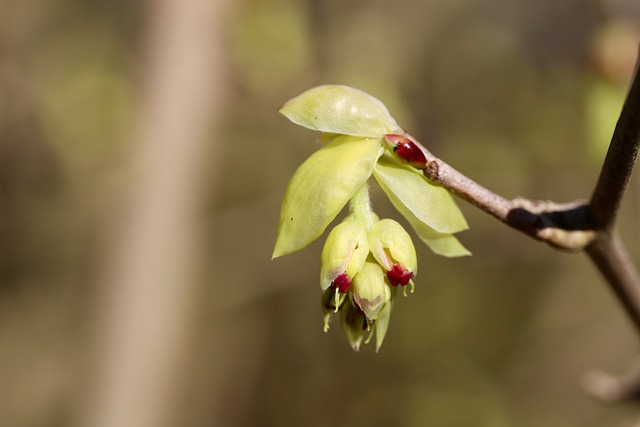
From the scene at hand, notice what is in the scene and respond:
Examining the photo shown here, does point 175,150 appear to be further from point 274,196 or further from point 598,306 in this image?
point 598,306

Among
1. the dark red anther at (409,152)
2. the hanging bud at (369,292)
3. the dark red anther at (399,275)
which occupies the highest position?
the dark red anther at (409,152)

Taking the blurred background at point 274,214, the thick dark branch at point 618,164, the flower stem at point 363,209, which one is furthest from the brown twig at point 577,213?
the blurred background at point 274,214

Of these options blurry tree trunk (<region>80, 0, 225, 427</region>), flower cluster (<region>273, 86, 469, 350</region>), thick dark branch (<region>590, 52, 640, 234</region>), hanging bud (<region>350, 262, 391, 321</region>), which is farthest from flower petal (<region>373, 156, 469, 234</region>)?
blurry tree trunk (<region>80, 0, 225, 427</region>)

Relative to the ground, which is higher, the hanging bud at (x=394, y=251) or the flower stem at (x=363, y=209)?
the flower stem at (x=363, y=209)

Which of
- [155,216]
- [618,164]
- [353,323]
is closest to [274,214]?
[155,216]

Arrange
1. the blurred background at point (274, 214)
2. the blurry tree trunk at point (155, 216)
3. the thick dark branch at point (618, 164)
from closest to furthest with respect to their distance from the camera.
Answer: the thick dark branch at point (618, 164), the blurry tree trunk at point (155, 216), the blurred background at point (274, 214)

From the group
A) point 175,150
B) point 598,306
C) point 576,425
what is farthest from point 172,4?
point 576,425

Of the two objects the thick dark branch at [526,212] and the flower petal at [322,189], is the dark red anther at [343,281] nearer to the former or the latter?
the flower petal at [322,189]
